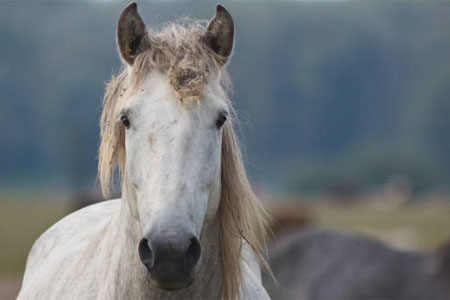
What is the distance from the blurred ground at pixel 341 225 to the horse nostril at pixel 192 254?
1067cm

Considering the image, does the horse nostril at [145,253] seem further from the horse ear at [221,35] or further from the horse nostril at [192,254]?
the horse ear at [221,35]

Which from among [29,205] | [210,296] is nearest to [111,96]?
[210,296]

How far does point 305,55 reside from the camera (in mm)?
113188

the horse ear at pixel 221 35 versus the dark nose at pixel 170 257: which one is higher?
the horse ear at pixel 221 35

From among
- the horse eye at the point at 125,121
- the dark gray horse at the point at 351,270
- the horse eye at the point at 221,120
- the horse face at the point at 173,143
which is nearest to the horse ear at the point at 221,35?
the horse face at the point at 173,143

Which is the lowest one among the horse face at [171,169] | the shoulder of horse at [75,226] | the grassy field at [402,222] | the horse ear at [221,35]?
the grassy field at [402,222]

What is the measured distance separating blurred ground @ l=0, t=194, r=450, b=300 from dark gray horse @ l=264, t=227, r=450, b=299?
5.96 meters

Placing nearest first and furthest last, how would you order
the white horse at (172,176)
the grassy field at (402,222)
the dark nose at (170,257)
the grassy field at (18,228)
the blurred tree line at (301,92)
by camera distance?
the dark nose at (170,257)
the white horse at (172,176)
the grassy field at (18,228)
the grassy field at (402,222)
the blurred tree line at (301,92)

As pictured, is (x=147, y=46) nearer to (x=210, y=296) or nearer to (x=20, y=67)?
(x=210, y=296)

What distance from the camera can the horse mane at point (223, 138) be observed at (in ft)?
13.6

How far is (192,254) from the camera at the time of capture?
3.70 meters

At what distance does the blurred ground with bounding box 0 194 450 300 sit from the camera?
21.4 metres

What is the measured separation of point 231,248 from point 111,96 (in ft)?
2.68

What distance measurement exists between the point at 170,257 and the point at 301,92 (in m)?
104
